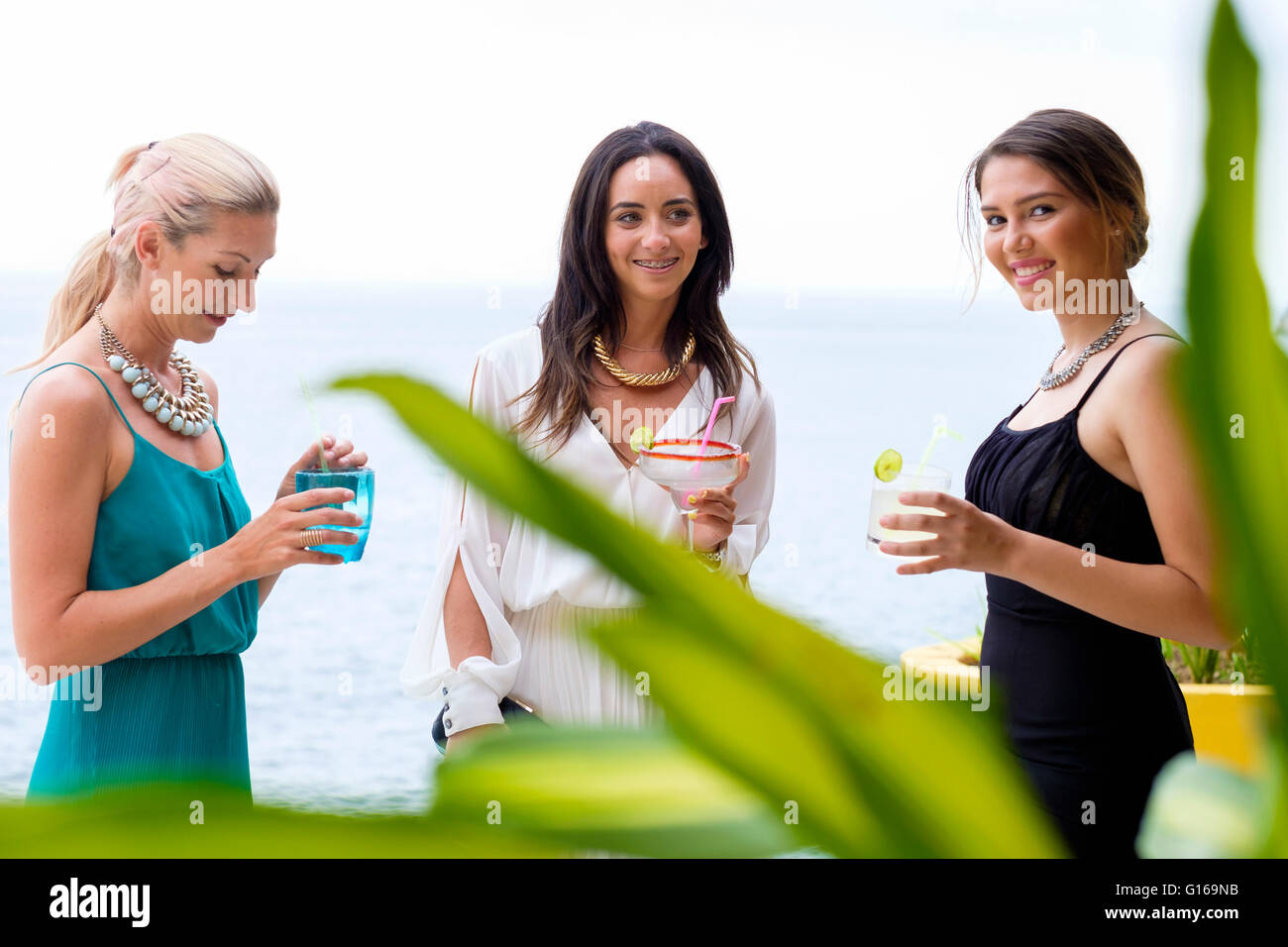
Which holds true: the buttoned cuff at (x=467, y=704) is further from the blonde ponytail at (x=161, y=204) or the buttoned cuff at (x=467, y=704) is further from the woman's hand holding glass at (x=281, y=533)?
the blonde ponytail at (x=161, y=204)

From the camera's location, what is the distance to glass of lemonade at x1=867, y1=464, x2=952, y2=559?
5.39ft

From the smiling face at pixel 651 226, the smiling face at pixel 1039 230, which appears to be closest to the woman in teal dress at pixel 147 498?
the smiling face at pixel 651 226

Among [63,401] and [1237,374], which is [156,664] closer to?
[63,401]

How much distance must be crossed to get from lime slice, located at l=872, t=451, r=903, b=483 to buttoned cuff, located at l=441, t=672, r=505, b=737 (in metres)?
0.76

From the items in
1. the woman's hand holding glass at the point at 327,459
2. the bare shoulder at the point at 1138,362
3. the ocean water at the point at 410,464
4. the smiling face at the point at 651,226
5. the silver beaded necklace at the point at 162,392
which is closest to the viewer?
the ocean water at the point at 410,464

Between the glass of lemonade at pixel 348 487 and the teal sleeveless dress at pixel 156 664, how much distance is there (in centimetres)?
17

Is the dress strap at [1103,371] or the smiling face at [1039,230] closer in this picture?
the dress strap at [1103,371]

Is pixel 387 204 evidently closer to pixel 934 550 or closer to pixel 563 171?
pixel 563 171

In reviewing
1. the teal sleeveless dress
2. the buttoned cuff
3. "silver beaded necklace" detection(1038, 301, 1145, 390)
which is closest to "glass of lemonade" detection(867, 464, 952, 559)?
"silver beaded necklace" detection(1038, 301, 1145, 390)

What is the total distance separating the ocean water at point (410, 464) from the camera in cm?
54

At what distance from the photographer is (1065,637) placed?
5.27 ft

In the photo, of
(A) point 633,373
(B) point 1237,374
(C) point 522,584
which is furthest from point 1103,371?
(B) point 1237,374

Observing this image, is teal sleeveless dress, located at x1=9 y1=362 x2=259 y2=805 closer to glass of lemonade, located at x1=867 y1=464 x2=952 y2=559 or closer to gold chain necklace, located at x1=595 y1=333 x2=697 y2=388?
gold chain necklace, located at x1=595 y1=333 x2=697 y2=388

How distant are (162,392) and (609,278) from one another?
0.86 metres
